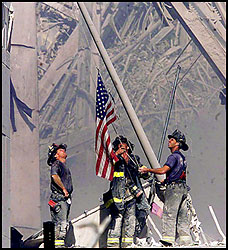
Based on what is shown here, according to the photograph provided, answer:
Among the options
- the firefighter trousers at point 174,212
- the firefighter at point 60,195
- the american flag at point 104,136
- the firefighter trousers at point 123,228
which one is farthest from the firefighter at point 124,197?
the firefighter at point 60,195

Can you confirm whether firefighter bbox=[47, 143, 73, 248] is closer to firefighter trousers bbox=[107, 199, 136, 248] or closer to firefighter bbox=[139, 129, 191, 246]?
firefighter trousers bbox=[107, 199, 136, 248]

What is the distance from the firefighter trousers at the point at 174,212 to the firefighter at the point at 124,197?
1.81 ft

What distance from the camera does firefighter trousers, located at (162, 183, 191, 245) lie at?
13.0 metres

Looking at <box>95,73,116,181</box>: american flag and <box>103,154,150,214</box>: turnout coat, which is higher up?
<box>95,73,116,181</box>: american flag

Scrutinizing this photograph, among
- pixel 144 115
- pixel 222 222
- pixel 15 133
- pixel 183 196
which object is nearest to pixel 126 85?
pixel 144 115

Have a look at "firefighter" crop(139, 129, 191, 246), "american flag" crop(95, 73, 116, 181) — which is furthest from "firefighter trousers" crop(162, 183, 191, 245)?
"american flag" crop(95, 73, 116, 181)

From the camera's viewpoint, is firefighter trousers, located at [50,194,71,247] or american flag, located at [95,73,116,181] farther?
american flag, located at [95,73,116,181]

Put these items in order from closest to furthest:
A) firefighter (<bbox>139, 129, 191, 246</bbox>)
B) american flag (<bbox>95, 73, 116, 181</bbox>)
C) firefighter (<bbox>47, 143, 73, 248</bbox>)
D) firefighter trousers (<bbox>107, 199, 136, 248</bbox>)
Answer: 1. firefighter (<bbox>139, 129, 191, 246</bbox>)
2. firefighter trousers (<bbox>107, 199, 136, 248</bbox>)
3. firefighter (<bbox>47, 143, 73, 248</bbox>)
4. american flag (<bbox>95, 73, 116, 181</bbox>)

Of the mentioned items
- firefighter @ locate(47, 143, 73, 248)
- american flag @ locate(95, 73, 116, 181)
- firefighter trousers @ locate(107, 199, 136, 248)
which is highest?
american flag @ locate(95, 73, 116, 181)

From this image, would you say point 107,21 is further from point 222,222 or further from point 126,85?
point 222,222

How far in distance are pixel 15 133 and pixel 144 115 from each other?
2144 centimetres

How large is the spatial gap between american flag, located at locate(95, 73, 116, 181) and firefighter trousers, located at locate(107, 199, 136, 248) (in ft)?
2.09

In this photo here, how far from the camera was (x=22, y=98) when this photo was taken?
111 ft

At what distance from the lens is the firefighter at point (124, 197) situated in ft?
43.1
